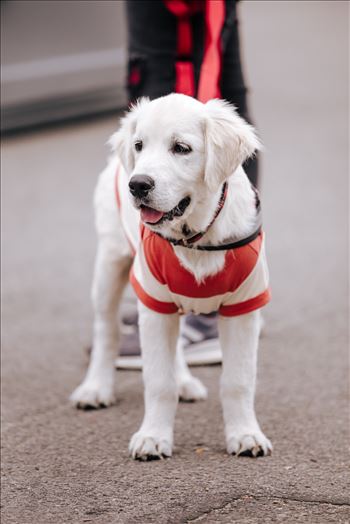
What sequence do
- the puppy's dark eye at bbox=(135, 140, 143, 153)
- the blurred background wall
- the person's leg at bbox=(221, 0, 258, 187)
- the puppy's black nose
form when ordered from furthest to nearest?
the blurred background wall → the person's leg at bbox=(221, 0, 258, 187) → the puppy's dark eye at bbox=(135, 140, 143, 153) → the puppy's black nose

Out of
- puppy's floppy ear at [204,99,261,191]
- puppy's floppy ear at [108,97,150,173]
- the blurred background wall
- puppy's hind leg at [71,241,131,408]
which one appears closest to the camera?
puppy's floppy ear at [204,99,261,191]

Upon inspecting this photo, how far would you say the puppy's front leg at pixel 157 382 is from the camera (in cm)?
401

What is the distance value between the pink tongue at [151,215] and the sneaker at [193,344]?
1737 millimetres

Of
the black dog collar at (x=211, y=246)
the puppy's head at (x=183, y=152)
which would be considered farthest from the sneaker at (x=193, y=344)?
the puppy's head at (x=183, y=152)

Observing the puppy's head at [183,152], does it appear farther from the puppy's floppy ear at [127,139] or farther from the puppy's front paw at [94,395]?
the puppy's front paw at [94,395]

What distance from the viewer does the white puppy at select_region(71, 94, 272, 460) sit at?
12.2 ft

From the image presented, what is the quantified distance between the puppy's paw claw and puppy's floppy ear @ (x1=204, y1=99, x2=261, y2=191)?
0.98 meters

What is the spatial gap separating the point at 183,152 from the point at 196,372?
1.75m

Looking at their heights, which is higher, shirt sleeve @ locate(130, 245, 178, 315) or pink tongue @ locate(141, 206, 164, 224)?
pink tongue @ locate(141, 206, 164, 224)

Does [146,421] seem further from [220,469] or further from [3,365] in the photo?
[3,365]

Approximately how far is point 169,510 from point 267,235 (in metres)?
4.36

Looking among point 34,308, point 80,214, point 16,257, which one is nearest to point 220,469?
point 34,308

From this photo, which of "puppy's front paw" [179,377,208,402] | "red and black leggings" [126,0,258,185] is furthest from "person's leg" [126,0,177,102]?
"puppy's front paw" [179,377,208,402]

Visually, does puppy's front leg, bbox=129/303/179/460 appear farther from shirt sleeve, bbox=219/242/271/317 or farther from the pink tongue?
the pink tongue
